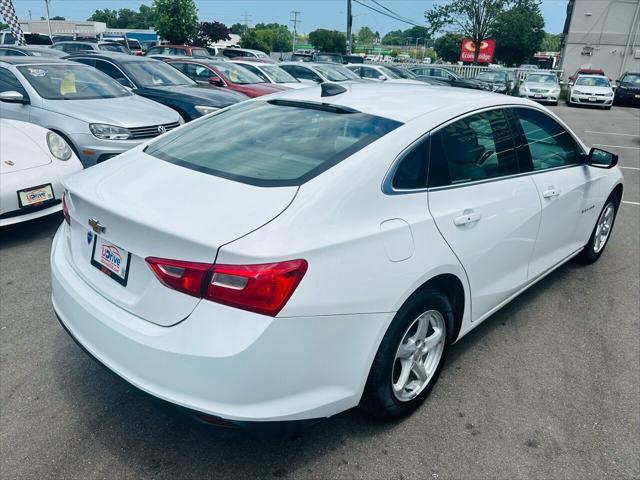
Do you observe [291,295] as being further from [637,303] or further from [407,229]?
[637,303]

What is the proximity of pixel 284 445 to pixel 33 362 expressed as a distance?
162 centimetres

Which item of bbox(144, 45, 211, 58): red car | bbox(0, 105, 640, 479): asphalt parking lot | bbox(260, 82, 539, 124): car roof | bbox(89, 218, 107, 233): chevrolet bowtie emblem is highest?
bbox(260, 82, 539, 124): car roof

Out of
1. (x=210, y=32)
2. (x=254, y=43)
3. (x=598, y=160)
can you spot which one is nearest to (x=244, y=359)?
(x=598, y=160)

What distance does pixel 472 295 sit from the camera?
8.95 ft

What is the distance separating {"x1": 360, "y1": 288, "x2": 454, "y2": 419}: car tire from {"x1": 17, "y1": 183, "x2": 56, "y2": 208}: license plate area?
363 cm

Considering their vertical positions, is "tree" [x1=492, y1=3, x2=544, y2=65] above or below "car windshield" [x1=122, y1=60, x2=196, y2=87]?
above

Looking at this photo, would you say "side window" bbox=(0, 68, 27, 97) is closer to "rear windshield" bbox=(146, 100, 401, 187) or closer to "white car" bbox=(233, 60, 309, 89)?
"rear windshield" bbox=(146, 100, 401, 187)

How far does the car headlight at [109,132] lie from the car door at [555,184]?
464 centimetres

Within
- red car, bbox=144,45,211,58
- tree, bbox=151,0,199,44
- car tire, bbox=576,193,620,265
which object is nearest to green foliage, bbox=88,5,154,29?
tree, bbox=151,0,199,44

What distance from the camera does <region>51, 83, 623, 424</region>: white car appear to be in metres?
1.80

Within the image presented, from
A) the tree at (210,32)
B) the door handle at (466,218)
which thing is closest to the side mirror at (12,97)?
the door handle at (466,218)

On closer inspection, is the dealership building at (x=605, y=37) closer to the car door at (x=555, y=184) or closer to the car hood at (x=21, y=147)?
the car door at (x=555, y=184)

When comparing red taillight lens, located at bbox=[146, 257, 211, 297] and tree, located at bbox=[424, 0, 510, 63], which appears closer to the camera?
red taillight lens, located at bbox=[146, 257, 211, 297]

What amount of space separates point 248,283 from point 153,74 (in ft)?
28.6
